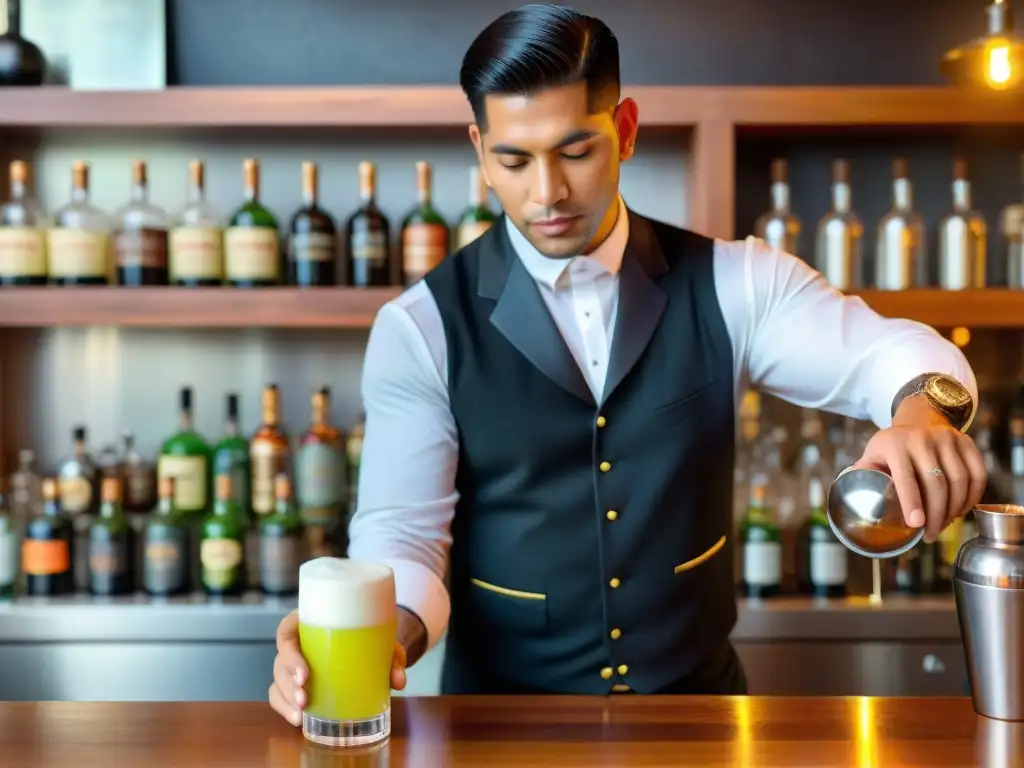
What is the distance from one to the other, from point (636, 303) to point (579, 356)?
10 cm

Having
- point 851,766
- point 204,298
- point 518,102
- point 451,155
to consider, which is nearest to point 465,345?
point 518,102

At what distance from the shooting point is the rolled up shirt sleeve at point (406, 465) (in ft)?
4.43

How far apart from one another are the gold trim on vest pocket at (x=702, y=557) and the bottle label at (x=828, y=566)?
0.81 metres

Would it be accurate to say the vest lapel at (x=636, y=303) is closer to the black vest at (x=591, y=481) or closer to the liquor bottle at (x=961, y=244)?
the black vest at (x=591, y=481)

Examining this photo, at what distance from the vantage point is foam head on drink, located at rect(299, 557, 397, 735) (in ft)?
3.20

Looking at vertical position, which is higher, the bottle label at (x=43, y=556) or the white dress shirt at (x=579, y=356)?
the white dress shirt at (x=579, y=356)

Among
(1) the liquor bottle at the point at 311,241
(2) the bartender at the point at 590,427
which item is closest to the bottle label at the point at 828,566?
(2) the bartender at the point at 590,427

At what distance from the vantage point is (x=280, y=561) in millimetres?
2334

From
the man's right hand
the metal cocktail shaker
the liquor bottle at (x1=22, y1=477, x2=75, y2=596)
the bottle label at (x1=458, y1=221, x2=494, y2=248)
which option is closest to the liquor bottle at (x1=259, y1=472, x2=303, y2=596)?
the liquor bottle at (x1=22, y1=477, x2=75, y2=596)

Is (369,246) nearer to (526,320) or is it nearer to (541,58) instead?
(526,320)

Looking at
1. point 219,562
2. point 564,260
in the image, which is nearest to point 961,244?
point 564,260

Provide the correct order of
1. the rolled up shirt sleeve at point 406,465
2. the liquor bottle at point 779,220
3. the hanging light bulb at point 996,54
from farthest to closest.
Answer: the liquor bottle at point 779,220
the hanging light bulb at point 996,54
the rolled up shirt sleeve at point 406,465

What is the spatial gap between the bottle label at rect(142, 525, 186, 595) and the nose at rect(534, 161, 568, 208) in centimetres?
141

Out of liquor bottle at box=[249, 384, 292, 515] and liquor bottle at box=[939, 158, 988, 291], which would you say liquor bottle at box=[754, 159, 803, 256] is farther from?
liquor bottle at box=[249, 384, 292, 515]
